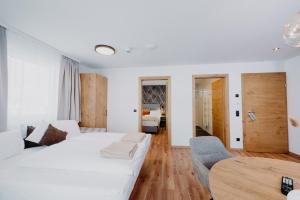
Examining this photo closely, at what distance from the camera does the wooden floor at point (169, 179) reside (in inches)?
74.0

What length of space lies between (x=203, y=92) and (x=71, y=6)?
640 centimetres

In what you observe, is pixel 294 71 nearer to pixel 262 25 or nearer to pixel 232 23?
pixel 262 25

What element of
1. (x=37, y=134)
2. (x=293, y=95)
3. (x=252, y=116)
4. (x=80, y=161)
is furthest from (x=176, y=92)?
(x=37, y=134)

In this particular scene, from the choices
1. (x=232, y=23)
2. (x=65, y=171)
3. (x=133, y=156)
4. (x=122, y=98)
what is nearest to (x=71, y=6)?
(x=65, y=171)

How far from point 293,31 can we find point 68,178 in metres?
2.34

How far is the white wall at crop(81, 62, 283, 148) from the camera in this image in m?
3.70

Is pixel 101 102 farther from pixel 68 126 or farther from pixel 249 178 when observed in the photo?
pixel 249 178

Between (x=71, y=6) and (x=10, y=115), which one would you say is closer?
(x=71, y=6)

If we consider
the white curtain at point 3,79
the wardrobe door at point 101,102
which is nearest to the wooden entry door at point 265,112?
the wardrobe door at point 101,102

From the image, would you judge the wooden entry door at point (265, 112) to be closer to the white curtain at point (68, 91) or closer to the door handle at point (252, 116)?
the door handle at point (252, 116)

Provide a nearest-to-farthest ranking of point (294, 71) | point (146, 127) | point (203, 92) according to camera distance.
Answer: point (294, 71)
point (146, 127)
point (203, 92)

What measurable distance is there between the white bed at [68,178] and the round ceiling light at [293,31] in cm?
194

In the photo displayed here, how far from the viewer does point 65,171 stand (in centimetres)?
131

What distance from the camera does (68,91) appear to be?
3.23m
